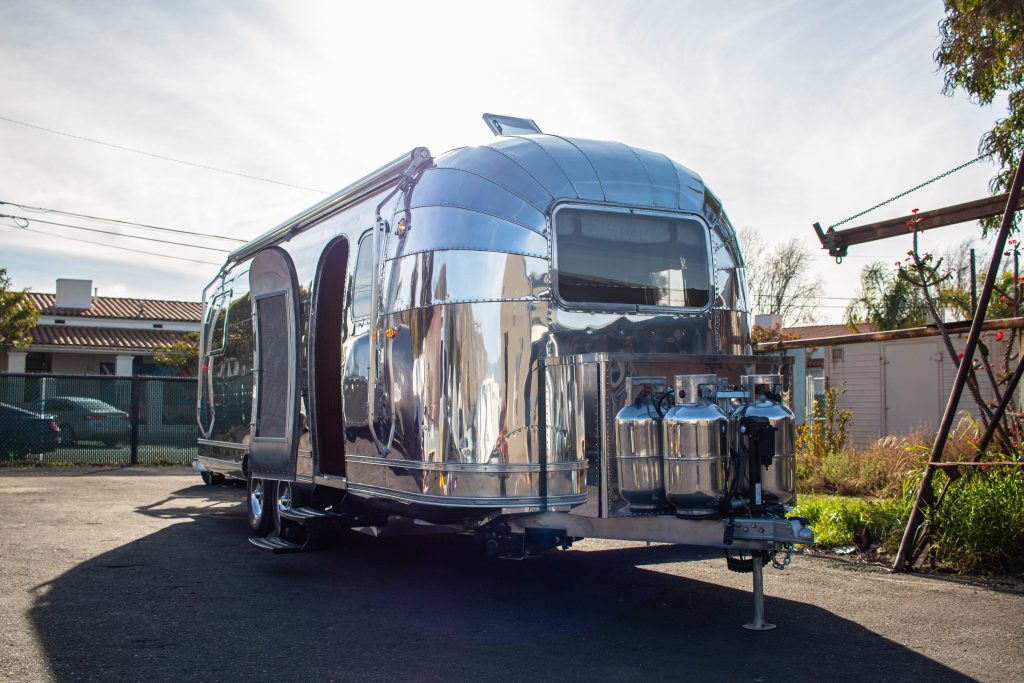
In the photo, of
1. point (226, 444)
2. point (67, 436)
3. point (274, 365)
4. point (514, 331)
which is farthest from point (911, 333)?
point (67, 436)

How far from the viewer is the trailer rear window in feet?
21.0

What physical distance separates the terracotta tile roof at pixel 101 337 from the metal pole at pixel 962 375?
98.9 feet

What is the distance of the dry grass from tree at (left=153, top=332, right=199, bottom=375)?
2341 cm

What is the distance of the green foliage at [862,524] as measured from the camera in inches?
336

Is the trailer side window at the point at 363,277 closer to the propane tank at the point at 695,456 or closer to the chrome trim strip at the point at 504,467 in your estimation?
the chrome trim strip at the point at 504,467

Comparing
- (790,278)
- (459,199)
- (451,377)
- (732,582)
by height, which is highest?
(790,278)

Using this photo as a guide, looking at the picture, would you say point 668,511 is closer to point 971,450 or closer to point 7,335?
point 971,450

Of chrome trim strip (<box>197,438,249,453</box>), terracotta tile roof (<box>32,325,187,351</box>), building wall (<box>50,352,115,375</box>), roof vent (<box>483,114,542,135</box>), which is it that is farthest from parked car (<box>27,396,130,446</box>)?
building wall (<box>50,352,115,375</box>)

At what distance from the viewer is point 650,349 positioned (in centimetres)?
655

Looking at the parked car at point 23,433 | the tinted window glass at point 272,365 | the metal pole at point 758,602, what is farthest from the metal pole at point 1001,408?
the parked car at point 23,433

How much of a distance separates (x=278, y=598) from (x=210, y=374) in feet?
18.2

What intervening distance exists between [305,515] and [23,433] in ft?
40.8

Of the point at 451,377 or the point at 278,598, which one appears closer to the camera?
the point at 451,377

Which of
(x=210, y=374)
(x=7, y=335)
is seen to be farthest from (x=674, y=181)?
(x=7, y=335)
